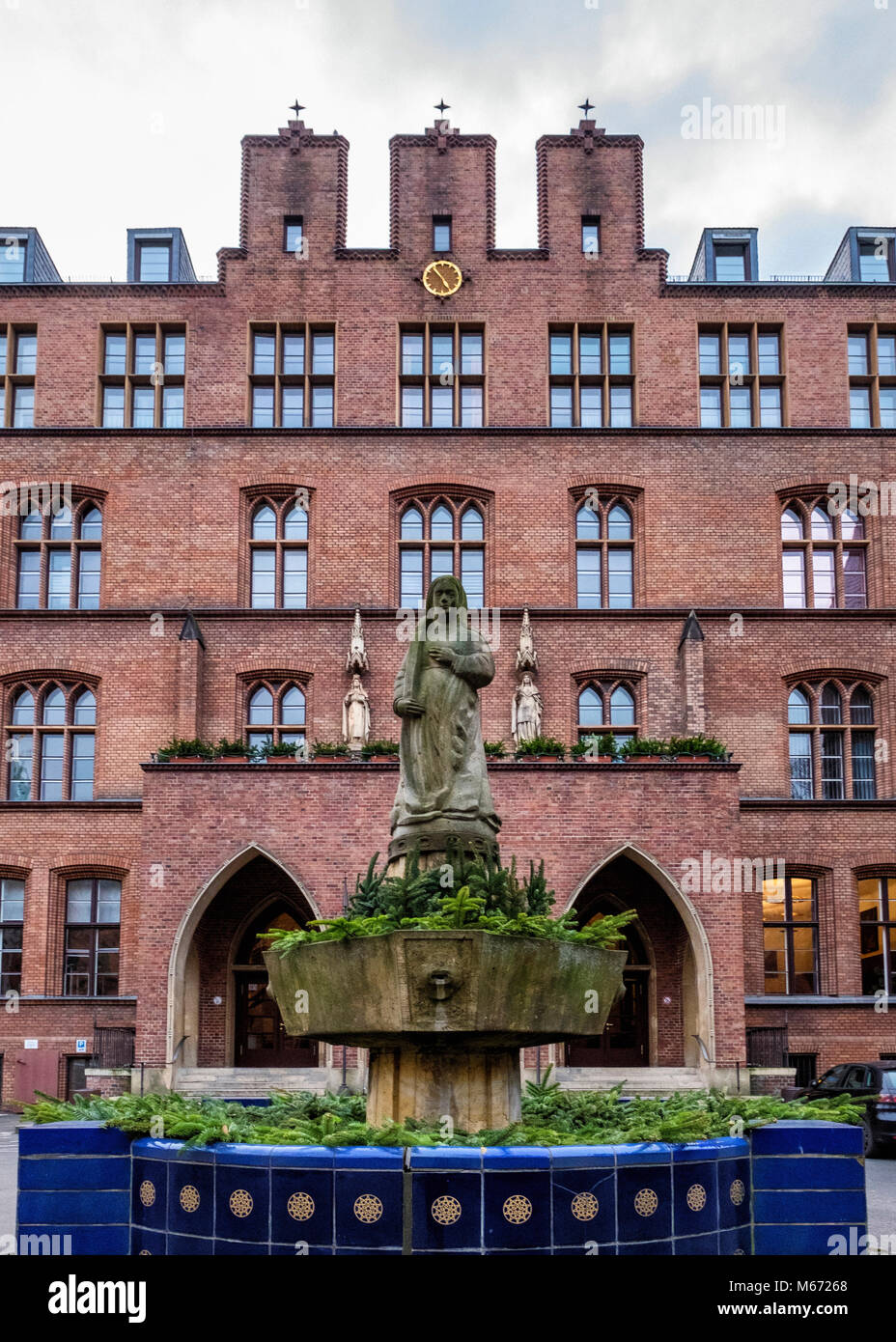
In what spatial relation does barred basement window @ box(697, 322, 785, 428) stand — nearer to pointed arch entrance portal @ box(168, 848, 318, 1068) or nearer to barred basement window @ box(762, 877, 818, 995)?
barred basement window @ box(762, 877, 818, 995)

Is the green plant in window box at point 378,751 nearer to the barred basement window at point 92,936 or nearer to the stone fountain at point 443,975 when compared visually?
the barred basement window at point 92,936

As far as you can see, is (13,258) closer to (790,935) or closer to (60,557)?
(60,557)

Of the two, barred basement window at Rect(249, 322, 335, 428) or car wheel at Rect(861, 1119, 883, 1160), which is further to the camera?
barred basement window at Rect(249, 322, 335, 428)

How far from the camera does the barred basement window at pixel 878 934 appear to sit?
94.8ft

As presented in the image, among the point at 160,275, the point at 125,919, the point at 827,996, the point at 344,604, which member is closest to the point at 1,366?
the point at 160,275

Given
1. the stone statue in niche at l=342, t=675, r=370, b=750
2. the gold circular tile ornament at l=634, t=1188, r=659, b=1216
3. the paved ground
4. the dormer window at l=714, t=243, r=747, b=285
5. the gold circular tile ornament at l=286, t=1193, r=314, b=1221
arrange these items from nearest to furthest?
the gold circular tile ornament at l=286, t=1193, r=314, b=1221 → the gold circular tile ornament at l=634, t=1188, r=659, b=1216 → the paved ground → the stone statue in niche at l=342, t=675, r=370, b=750 → the dormer window at l=714, t=243, r=747, b=285

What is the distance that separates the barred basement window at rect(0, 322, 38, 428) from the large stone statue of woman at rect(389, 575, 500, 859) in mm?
23977

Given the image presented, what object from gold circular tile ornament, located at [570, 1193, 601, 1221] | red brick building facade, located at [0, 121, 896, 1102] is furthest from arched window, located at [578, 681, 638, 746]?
gold circular tile ornament, located at [570, 1193, 601, 1221]

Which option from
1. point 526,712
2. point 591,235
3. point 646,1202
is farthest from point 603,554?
→ point 646,1202

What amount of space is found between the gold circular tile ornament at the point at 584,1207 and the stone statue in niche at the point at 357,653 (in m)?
22.7

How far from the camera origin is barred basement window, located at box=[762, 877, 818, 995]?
2883 cm

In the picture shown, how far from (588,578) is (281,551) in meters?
6.52

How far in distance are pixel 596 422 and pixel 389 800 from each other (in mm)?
10904
